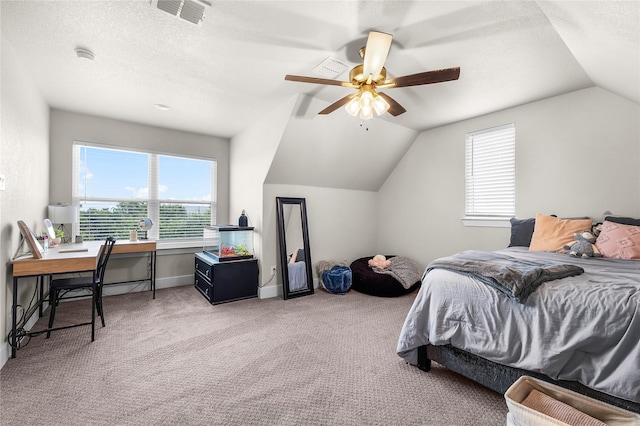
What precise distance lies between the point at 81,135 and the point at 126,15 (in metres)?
2.75

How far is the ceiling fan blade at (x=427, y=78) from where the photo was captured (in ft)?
6.69

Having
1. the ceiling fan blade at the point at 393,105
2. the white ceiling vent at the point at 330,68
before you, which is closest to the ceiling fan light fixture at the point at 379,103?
the ceiling fan blade at the point at 393,105

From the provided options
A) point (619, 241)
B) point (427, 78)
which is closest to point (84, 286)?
point (427, 78)

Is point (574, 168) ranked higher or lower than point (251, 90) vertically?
lower

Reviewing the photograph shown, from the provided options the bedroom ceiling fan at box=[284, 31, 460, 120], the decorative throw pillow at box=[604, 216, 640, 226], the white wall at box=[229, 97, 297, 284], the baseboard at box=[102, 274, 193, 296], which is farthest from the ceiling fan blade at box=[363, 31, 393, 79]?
the baseboard at box=[102, 274, 193, 296]

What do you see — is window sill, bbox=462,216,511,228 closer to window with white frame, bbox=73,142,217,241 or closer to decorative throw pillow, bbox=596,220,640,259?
decorative throw pillow, bbox=596,220,640,259

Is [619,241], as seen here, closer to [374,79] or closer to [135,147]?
[374,79]

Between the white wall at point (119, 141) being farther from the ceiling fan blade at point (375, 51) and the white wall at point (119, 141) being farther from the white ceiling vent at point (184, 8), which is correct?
the ceiling fan blade at point (375, 51)

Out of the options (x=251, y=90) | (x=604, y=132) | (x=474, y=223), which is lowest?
(x=474, y=223)

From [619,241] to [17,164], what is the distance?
206 inches

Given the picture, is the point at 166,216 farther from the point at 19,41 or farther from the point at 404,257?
the point at 404,257

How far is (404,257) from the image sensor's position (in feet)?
15.8

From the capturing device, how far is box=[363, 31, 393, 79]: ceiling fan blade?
1862 mm

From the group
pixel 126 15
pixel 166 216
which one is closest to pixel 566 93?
pixel 126 15
